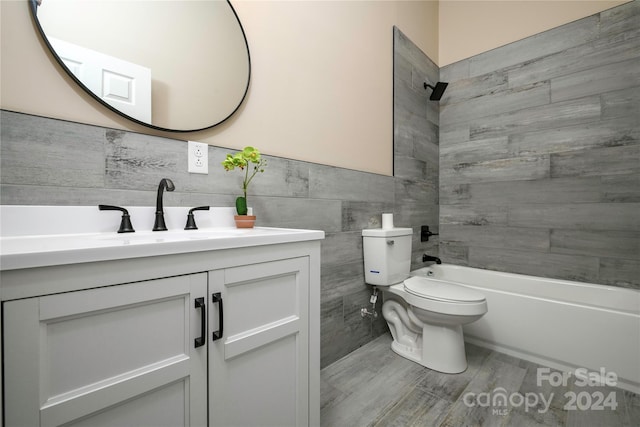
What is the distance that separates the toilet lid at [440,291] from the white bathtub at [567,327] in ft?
1.27

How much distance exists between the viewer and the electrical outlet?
116 centimetres

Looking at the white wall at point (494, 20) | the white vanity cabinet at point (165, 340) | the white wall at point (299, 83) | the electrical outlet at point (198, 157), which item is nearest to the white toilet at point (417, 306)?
the white wall at point (299, 83)

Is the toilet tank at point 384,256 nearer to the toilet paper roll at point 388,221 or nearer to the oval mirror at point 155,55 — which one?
the toilet paper roll at point 388,221

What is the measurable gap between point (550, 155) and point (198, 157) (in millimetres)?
2474

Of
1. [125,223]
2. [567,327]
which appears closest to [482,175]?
[567,327]

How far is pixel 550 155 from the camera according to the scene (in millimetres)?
2176

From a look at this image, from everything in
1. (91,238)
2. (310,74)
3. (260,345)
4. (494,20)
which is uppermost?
(494,20)

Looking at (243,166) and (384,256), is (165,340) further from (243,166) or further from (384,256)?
(384,256)

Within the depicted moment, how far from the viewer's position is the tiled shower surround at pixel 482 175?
1.18 m

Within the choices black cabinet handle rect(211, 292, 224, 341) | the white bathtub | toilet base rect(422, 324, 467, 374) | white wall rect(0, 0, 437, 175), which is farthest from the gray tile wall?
black cabinet handle rect(211, 292, 224, 341)

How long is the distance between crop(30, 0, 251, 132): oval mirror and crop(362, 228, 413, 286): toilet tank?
45.3 inches

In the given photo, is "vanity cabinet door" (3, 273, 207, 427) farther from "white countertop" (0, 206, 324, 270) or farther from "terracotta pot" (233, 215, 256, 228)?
"terracotta pot" (233, 215, 256, 228)

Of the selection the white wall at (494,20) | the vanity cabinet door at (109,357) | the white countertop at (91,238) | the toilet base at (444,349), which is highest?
the white wall at (494,20)

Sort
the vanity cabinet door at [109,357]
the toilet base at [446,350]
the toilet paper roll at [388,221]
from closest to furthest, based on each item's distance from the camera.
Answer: the vanity cabinet door at [109,357] → the toilet base at [446,350] → the toilet paper roll at [388,221]
